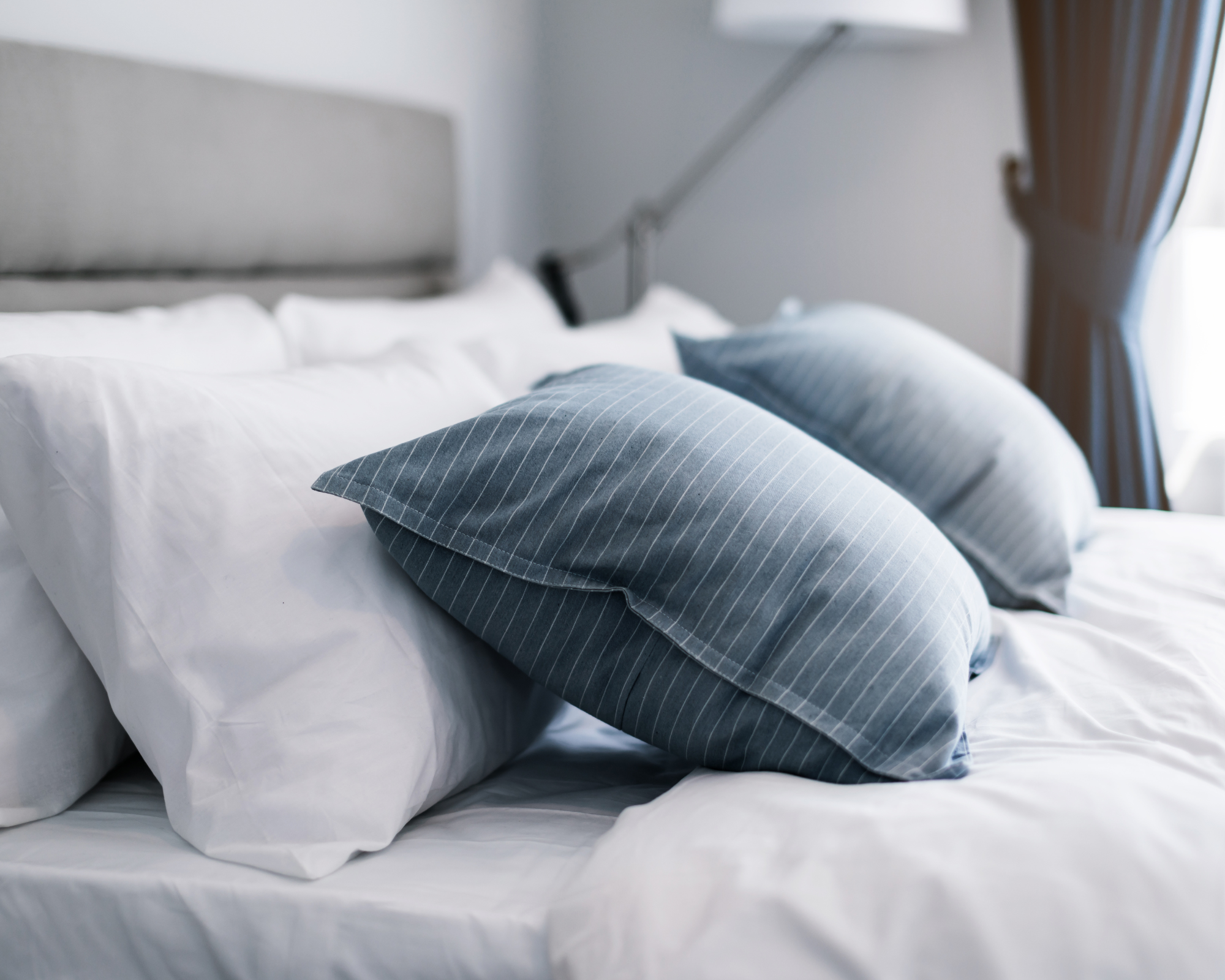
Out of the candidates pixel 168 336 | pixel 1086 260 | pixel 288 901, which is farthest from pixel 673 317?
pixel 288 901

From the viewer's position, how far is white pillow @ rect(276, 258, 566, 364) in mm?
1180

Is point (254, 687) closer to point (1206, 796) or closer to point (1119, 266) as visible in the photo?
point (1206, 796)

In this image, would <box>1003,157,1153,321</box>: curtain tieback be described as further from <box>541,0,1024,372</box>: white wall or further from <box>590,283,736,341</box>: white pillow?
<box>590,283,736,341</box>: white pillow

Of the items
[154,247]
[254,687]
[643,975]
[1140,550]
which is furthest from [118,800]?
[1140,550]

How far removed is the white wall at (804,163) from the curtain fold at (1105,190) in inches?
5.5

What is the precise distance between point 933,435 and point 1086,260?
1151mm

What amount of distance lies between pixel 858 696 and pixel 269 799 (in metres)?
0.38

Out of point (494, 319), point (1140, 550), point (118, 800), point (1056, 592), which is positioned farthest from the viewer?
point (494, 319)

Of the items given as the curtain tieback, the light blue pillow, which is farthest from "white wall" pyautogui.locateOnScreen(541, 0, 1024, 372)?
the light blue pillow

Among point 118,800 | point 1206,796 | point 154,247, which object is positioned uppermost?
point 154,247

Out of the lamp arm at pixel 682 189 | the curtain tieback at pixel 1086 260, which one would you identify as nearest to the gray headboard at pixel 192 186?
the lamp arm at pixel 682 189

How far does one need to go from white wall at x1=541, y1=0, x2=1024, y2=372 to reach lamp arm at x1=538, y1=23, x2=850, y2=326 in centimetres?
4

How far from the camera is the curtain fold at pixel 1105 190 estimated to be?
191 cm

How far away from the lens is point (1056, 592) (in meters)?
1.06
